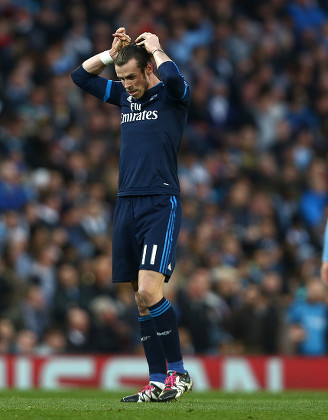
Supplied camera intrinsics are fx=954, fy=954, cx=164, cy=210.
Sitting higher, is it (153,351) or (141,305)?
(141,305)

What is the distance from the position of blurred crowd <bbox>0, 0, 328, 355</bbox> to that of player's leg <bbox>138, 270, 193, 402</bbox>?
5.59m

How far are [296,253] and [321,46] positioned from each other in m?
6.21

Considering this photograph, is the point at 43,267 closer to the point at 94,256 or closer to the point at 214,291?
the point at 94,256

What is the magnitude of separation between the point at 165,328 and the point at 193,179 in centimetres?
929

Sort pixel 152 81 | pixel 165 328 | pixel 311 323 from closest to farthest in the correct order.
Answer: pixel 165 328, pixel 152 81, pixel 311 323

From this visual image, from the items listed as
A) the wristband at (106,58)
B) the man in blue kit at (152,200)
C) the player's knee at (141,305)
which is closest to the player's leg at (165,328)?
the man in blue kit at (152,200)

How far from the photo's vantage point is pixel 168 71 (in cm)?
688

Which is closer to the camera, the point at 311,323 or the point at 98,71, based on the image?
the point at 98,71

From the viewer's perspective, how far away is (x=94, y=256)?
1386 cm

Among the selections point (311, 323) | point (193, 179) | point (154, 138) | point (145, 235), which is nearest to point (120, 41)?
point (154, 138)

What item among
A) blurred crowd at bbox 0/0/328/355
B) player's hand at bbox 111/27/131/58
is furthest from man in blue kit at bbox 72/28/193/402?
blurred crowd at bbox 0/0/328/355

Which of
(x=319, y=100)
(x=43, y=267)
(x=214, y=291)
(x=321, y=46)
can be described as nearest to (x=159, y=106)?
(x=43, y=267)

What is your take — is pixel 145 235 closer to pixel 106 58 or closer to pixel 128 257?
pixel 128 257

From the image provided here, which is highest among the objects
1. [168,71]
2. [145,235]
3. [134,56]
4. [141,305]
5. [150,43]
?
[150,43]
